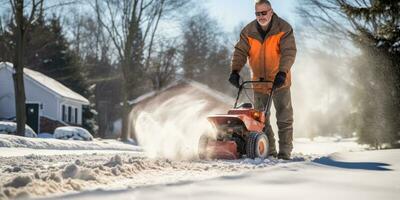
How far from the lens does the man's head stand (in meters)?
7.53

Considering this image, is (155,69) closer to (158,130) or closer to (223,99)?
(223,99)

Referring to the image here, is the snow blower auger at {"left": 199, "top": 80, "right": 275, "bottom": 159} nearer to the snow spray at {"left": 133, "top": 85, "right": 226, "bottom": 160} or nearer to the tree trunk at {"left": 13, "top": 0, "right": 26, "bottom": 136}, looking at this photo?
the snow spray at {"left": 133, "top": 85, "right": 226, "bottom": 160}

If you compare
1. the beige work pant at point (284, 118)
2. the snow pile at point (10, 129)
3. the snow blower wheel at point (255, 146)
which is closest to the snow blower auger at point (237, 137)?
the snow blower wheel at point (255, 146)

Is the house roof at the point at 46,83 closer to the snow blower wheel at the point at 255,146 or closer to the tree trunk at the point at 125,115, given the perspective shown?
the tree trunk at the point at 125,115

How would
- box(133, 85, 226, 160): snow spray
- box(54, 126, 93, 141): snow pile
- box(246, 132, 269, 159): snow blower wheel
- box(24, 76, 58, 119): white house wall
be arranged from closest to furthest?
box(246, 132, 269, 159): snow blower wheel
box(133, 85, 226, 160): snow spray
box(54, 126, 93, 141): snow pile
box(24, 76, 58, 119): white house wall

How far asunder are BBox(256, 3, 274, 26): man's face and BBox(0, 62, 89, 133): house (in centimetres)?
3216

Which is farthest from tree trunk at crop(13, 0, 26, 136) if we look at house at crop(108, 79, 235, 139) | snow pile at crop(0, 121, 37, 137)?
house at crop(108, 79, 235, 139)

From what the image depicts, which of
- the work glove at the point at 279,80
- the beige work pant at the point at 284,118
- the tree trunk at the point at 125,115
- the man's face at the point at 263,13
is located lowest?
the beige work pant at the point at 284,118

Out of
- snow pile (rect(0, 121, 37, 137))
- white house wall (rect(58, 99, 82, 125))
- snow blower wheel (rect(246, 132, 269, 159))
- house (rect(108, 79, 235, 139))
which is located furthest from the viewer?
house (rect(108, 79, 235, 139))

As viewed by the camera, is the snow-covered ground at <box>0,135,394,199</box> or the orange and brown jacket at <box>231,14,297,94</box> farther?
the orange and brown jacket at <box>231,14,297,94</box>

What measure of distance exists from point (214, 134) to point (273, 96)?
115 centimetres

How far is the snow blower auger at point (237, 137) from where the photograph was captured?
682 cm

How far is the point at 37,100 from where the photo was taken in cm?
3916

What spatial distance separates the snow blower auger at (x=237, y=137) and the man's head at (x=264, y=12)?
102 centimetres
